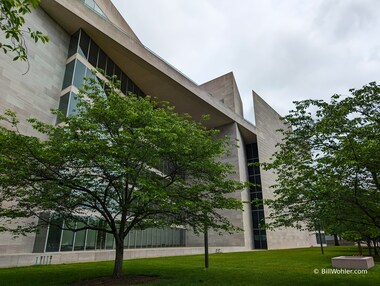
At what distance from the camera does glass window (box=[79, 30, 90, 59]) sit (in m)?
24.0

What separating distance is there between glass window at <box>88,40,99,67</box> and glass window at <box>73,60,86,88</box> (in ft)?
5.05

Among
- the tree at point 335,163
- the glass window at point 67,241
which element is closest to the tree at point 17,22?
the tree at point 335,163

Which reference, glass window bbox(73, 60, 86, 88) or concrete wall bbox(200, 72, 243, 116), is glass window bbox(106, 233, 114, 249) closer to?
glass window bbox(73, 60, 86, 88)

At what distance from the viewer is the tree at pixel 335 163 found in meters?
7.98

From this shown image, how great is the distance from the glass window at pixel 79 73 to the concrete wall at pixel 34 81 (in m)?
1.33

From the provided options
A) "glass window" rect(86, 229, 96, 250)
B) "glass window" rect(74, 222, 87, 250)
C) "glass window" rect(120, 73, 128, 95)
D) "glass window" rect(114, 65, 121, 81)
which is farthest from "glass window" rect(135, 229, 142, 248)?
"glass window" rect(114, 65, 121, 81)

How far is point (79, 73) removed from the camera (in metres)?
23.0

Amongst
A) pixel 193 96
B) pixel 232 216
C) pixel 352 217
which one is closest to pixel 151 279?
pixel 352 217

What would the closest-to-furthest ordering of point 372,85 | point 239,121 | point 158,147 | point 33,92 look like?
point 372,85
point 158,147
point 33,92
point 239,121

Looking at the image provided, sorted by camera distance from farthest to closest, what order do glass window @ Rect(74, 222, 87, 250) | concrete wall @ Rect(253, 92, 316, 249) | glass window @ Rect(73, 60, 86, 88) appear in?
concrete wall @ Rect(253, 92, 316, 249) < glass window @ Rect(73, 60, 86, 88) < glass window @ Rect(74, 222, 87, 250)

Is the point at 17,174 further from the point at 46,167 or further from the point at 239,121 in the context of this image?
the point at 239,121

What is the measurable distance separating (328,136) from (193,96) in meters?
26.3

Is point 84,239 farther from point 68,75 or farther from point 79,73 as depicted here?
point 79,73

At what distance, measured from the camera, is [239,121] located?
43406mm
